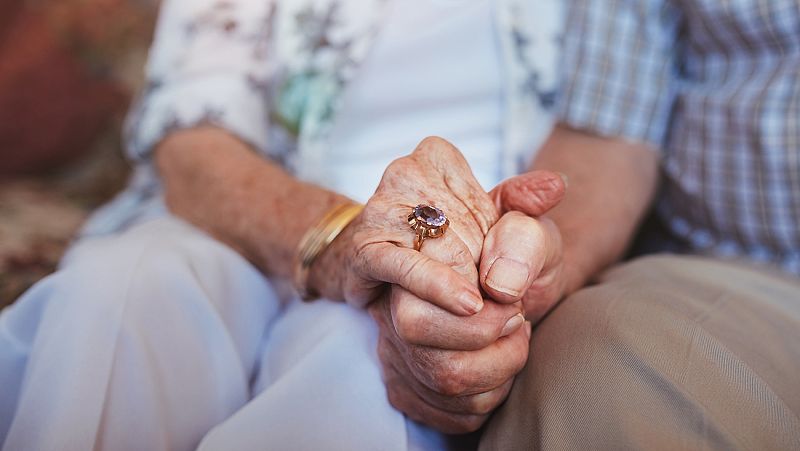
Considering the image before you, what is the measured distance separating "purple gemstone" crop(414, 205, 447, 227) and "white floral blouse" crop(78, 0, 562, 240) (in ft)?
1.06

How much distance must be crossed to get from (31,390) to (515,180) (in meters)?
0.47

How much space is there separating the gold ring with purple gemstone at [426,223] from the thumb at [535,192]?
0.08 metres

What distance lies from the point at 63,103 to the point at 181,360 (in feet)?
2.24

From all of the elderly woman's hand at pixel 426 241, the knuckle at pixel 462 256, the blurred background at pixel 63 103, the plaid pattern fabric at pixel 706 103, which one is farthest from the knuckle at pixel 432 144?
the blurred background at pixel 63 103

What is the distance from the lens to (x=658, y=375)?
498 millimetres

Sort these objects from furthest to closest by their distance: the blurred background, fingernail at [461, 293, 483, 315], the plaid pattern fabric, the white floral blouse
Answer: the blurred background → the white floral blouse → the plaid pattern fabric → fingernail at [461, 293, 483, 315]

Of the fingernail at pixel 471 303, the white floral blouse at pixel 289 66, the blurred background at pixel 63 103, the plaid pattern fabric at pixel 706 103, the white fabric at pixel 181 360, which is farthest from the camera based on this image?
the blurred background at pixel 63 103

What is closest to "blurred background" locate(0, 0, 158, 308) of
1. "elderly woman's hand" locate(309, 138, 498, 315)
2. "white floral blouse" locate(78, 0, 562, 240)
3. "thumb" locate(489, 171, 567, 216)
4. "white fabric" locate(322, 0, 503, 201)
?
"white floral blouse" locate(78, 0, 562, 240)

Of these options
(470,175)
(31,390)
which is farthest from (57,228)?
(470,175)

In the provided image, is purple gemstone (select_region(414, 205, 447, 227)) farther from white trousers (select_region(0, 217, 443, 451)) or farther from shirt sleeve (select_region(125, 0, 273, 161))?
shirt sleeve (select_region(125, 0, 273, 161))

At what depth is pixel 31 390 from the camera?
573 mm

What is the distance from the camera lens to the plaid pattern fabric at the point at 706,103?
2.37 ft

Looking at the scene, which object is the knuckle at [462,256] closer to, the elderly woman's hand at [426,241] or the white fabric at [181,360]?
the elderly woman's hand at [426,241]

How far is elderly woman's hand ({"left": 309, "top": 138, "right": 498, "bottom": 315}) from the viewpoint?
0.47 meters
